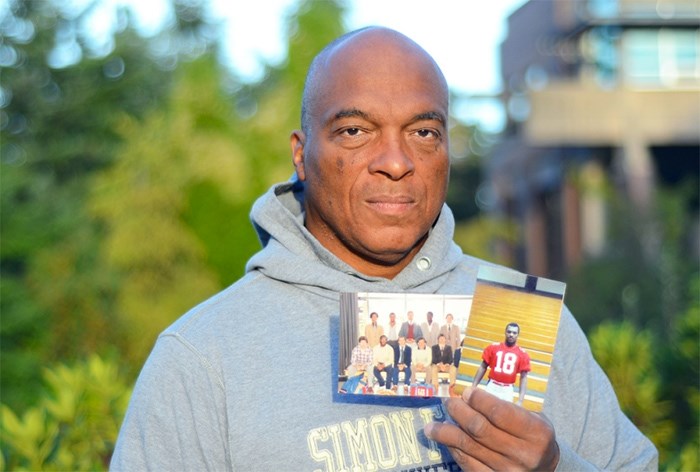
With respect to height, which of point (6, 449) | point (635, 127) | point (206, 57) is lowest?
point (6, 449)

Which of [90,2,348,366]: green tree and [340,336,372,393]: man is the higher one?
[90,2,348,366]: green tree

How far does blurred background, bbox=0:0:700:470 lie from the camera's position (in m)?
7.20

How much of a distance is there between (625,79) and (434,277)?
1962cm

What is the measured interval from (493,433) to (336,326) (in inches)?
23.5

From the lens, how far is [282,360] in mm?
2658

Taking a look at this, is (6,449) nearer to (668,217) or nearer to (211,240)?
(668,217)

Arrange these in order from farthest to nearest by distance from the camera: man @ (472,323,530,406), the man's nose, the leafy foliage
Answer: the leafy foliage → the man's nose → man @ (472,323,530,406)

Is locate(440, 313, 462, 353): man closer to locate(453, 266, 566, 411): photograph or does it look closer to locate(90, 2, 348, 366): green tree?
locate(453, 266, 566, 411): photograph

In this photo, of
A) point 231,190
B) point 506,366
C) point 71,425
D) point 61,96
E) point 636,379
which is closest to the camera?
point 506,366

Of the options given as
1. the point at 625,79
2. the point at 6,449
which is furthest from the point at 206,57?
the point at 6,449

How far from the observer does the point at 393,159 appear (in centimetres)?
269

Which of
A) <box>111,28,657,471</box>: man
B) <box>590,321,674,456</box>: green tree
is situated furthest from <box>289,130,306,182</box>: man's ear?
<box>590,321,674,456</box>: green tree

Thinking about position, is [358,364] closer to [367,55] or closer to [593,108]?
[367,55]

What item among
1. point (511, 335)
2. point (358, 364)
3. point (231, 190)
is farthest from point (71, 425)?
point (231, 190)
